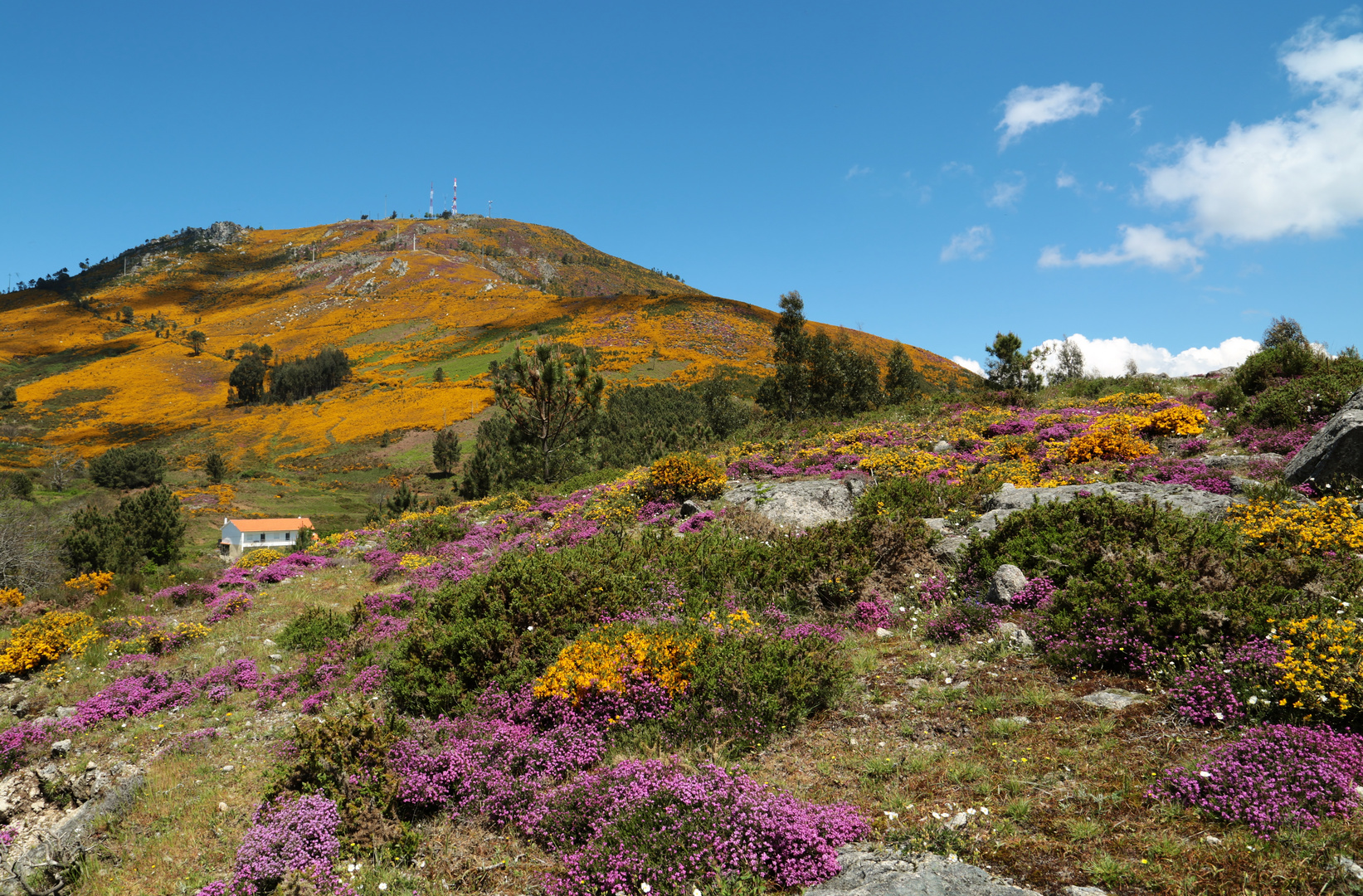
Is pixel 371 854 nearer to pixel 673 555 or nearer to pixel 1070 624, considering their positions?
pixel 673 555

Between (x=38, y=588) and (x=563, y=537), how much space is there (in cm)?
2092

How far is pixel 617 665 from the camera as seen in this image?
763 cm

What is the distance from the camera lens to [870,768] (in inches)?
230

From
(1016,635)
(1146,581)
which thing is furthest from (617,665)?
(1146,581)

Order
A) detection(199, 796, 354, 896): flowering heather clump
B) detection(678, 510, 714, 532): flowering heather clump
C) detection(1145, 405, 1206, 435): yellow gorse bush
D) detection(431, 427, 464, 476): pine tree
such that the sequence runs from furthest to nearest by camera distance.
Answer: detection(431, 427, 464, 476): pine tree
detection(1145, 405, 1206, 435): yellow gorse bush
detection(678, 510, 714, 532): flowering heather clump
detection(199, 796, 354, 896): flowering heather clump

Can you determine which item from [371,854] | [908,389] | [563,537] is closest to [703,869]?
[371,854]

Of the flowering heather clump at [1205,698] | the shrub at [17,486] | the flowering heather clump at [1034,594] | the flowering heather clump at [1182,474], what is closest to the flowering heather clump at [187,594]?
the flowering heather clump at [1034,594]

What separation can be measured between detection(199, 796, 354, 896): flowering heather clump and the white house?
163ft

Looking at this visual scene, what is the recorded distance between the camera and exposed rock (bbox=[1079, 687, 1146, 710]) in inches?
247

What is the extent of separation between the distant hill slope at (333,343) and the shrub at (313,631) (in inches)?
2937

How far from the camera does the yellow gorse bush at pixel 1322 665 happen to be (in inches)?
205

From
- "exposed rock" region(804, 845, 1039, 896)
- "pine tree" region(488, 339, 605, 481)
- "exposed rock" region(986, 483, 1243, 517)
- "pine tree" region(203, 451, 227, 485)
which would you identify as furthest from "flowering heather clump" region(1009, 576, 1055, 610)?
"pine tree" region(203, 451, 227, 485)

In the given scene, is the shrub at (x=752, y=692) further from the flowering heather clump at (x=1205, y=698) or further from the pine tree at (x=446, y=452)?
the pine tree at (x=446, y=452)

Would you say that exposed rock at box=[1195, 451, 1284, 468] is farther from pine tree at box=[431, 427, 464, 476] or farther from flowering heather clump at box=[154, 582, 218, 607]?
pine tree at box=[431, 427, 464, 476]
